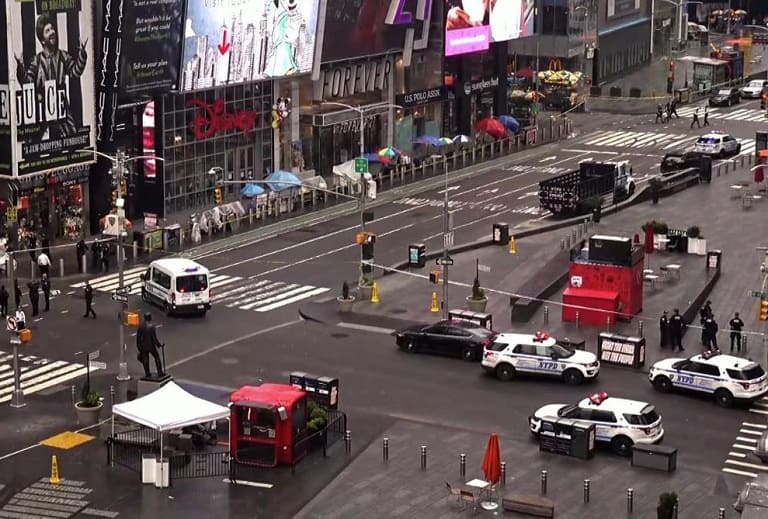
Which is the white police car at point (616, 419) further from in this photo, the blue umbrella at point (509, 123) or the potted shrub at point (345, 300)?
the blue umbrella at point (509, 123)

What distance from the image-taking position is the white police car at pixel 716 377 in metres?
54.7

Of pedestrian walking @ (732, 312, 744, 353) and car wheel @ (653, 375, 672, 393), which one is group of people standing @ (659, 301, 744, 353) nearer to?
pedestrian walking @ (732, 312, 744, 353)

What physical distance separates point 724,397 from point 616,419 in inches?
273

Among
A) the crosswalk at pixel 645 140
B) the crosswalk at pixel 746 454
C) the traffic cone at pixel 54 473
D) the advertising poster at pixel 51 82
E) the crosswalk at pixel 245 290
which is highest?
the advertising poster at pixel 51 82

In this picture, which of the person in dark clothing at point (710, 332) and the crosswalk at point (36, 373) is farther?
the person in dark clothing at point (710, 332)

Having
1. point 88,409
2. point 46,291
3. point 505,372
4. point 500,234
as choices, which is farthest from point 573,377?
point 500,234

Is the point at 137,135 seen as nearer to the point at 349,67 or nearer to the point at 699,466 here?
the point at 349,67

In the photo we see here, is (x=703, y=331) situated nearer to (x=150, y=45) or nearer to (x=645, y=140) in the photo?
(x=150, y=45)

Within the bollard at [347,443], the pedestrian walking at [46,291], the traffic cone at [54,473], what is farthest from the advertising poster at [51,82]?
the bollard at [347,443]

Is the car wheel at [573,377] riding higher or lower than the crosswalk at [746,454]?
higher

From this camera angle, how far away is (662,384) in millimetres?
56312

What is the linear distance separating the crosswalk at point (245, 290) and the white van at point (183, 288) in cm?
256

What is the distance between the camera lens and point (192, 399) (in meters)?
48.4

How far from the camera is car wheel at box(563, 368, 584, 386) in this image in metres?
57.0
